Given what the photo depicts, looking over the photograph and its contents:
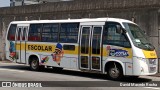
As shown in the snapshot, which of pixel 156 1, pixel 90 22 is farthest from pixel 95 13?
pixel 90 22

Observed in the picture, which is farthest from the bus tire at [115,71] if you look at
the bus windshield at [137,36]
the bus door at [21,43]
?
the bus door at [21,43]

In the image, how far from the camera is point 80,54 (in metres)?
15.7

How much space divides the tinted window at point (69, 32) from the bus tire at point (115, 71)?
2.28 m

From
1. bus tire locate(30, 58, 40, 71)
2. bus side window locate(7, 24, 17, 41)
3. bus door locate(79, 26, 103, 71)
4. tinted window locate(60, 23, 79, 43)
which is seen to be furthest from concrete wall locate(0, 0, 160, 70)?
bus tire locate(30, 58, 40, 71)

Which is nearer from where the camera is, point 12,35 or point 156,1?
point 156,1

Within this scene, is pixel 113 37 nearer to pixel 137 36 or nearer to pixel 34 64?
pixel 137 36

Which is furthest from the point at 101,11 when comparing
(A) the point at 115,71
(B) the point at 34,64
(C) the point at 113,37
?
(A) the point at 115,71

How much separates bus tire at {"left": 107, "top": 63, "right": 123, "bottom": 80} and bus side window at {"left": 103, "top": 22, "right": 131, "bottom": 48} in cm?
94

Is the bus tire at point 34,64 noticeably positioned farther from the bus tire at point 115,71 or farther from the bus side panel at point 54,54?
the bus tire at point 115,71

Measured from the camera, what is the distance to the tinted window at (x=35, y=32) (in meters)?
18.0

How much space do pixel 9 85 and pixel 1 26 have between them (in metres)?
16.8

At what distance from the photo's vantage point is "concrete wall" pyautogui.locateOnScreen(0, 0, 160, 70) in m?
18.2

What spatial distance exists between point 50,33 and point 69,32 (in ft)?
4.39

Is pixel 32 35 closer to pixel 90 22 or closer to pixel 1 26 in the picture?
pixel 90 22
